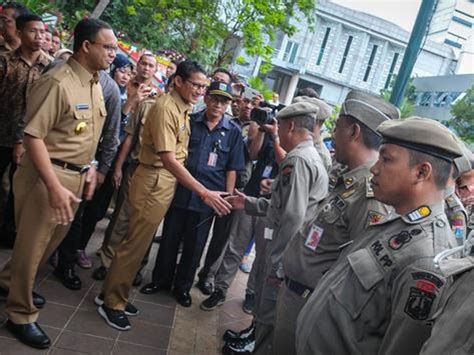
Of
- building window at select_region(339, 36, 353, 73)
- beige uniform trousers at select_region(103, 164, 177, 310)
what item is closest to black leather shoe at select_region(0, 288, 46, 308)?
beige uniform trousers at select_region(103, 164, 177, 310)

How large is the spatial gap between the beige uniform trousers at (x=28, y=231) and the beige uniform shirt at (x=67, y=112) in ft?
0.47

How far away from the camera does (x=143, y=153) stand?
131 inches

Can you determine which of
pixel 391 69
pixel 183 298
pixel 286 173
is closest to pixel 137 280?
pixel 183 298

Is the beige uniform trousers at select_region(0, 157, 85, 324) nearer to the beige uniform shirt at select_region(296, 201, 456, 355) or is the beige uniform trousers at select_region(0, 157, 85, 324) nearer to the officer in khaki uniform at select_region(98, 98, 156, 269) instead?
the officer in khaki uniform at select_region(98, 98, 156, 269)

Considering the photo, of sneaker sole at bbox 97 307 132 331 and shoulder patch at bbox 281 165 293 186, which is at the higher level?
shoulder patch at bbox 281 165 293 186

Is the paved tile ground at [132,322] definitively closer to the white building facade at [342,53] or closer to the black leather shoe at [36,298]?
the black leather shoe at [36,298]

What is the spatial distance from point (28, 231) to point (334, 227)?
1810 millimetres

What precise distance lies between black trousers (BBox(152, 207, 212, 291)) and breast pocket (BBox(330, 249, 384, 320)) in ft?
7.52

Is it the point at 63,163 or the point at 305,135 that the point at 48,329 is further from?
the point at 305,135

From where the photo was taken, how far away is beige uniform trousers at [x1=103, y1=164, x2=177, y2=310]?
3.23m

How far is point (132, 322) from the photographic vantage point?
334cm

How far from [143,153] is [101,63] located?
2.74 ft

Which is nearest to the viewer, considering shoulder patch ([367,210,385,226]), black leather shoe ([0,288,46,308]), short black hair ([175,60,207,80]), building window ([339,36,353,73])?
shoulder patch ([367,210,385,226])

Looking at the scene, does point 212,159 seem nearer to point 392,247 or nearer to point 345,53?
point 392,247
